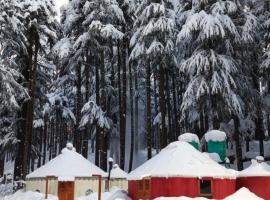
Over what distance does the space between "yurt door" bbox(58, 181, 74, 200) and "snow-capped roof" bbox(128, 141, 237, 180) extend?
341 cm

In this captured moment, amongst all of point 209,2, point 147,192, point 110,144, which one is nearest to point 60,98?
point 110,144

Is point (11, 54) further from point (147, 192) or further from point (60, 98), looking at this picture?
point (60, 98)

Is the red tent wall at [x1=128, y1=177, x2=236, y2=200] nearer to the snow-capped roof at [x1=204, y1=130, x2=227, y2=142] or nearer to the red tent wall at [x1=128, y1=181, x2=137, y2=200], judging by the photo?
the red tent wall at [x1=128, y1=181, x2=137, y2=200]

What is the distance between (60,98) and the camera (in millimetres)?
53406

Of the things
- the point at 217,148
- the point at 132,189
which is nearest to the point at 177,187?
the point at 132,189

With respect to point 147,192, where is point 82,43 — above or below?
above

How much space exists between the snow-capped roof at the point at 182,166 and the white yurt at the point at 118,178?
37.0ft

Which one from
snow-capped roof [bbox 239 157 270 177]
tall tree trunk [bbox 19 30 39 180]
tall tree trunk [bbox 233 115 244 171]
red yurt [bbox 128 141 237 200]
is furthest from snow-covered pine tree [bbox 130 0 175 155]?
snow-capped roof [bbox 239 157 270 177]

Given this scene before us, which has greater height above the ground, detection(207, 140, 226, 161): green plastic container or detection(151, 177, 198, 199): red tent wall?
detection(207, 140, 226, 161): green plastic container

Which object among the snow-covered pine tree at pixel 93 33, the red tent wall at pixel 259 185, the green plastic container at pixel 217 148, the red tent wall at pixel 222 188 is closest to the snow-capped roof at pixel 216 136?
the green plastic container at pixel 217 148

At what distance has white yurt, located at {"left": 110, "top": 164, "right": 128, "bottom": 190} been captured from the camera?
106ft

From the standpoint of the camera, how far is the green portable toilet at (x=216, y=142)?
23.1 m

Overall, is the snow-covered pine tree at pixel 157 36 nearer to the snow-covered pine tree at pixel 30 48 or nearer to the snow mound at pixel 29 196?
the snow-covered pine tree at pixel 30 48

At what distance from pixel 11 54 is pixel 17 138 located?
607 cm
